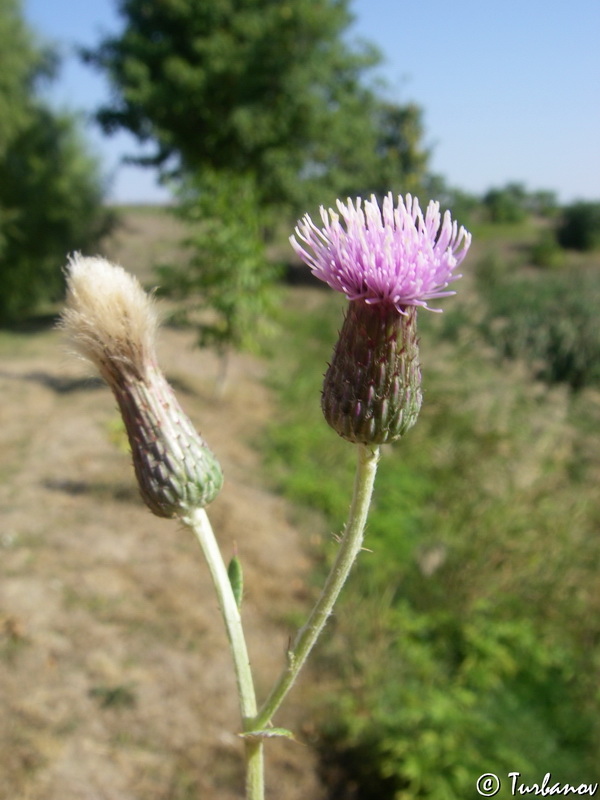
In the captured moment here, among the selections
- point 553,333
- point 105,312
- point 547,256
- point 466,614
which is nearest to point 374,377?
point 105,312

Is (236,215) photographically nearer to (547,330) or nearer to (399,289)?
(547,330)

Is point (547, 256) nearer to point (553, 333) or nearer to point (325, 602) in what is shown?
point (553, 333)

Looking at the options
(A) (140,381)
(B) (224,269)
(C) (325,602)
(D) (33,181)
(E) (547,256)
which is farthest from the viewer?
(E) (547,256)

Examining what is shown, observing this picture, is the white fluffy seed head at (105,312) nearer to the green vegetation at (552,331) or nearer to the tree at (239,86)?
the green vegetation at (552,331)

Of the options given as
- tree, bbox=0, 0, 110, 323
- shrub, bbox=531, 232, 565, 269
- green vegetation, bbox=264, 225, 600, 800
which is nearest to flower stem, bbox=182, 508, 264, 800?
green vegetation, bbox=264, 225, 600, 800

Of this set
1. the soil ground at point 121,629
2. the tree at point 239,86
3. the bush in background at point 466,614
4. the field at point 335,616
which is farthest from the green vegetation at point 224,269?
the tree at point 239,86

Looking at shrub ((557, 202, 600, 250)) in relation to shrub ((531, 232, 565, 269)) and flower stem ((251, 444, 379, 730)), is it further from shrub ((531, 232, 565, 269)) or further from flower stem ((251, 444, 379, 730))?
flower stem ((251, 444, 379, 730))
